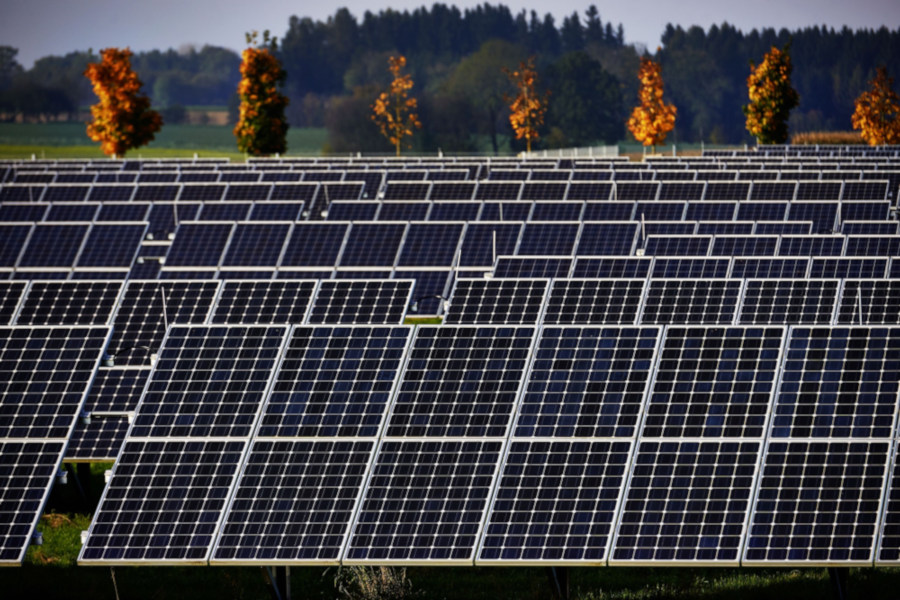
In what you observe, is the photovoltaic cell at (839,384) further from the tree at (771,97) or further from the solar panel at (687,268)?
the tree at (771,97)

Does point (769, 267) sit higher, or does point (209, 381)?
point (209, 381)

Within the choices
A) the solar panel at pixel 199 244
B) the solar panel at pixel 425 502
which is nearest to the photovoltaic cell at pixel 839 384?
the solar panel at pixel 425 502

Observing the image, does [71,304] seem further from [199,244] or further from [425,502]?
[425,502]

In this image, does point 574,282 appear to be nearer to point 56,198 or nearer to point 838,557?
point 838,557

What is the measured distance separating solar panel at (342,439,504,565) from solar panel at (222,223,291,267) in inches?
743

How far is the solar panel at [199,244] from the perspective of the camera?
33750mm

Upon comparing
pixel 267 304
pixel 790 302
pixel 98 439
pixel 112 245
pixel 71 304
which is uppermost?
pixel 71 304

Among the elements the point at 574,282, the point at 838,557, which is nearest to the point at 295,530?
the point at 838,557

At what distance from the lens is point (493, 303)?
22.3m

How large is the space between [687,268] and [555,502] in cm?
1456

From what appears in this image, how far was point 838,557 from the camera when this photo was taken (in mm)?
13469

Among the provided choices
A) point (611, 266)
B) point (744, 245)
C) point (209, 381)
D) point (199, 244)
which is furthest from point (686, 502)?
point (199, 244)

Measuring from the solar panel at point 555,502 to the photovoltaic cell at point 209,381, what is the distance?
3420 millimetres

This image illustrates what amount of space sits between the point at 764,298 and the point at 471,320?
5.48 meters
